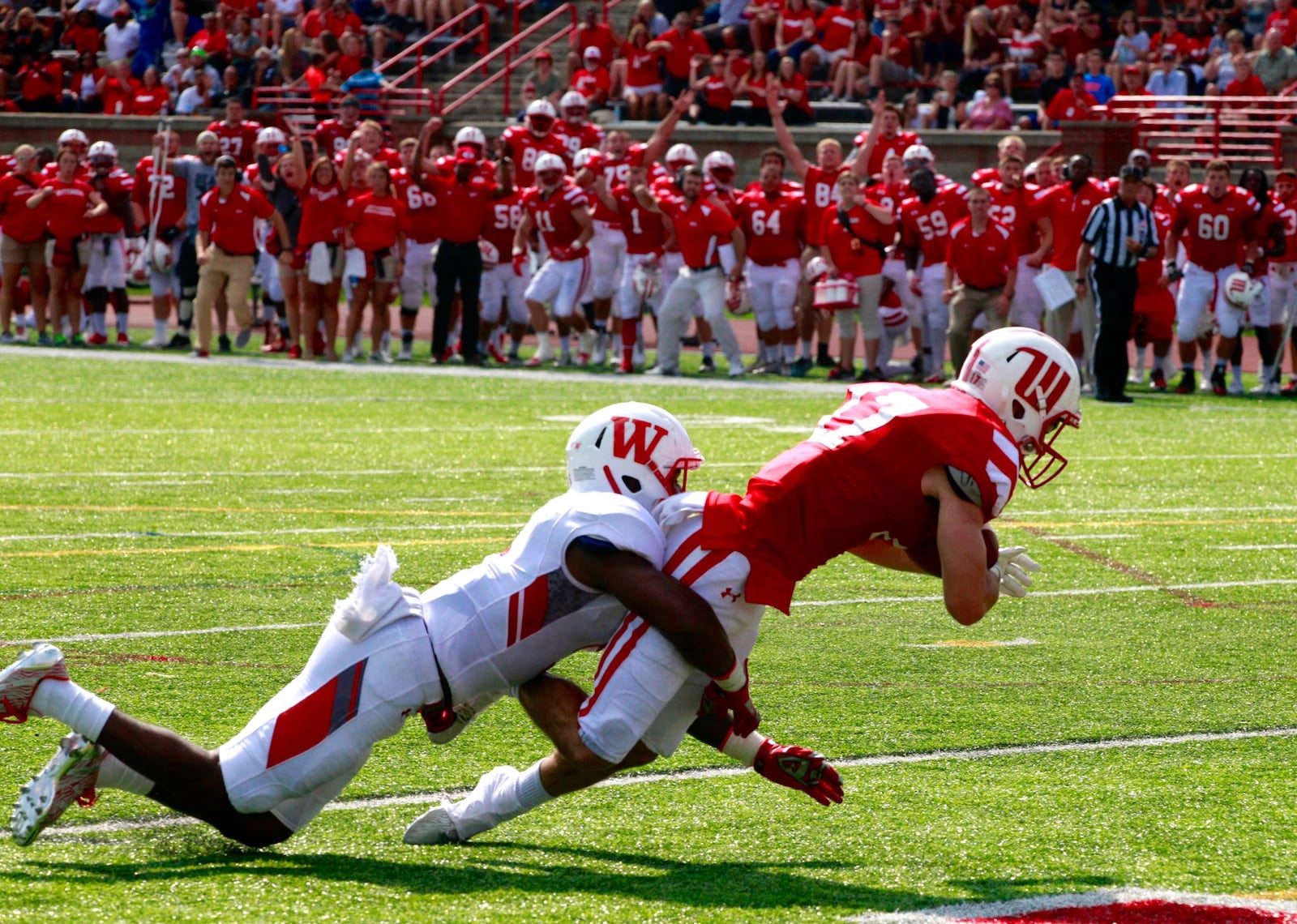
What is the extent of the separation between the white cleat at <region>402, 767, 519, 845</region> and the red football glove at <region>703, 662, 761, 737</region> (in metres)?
0.46

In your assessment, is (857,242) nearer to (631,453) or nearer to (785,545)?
(631,453)

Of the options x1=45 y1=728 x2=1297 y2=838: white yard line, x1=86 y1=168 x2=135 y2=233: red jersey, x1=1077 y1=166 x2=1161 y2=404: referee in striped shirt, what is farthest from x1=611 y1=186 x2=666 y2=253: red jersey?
x1=45 y1=728 x2=1297 y2=838: white yard line

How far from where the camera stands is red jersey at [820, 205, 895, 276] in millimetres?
15422

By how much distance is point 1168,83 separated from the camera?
20750 mm

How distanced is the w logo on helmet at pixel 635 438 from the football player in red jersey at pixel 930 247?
11.5 m

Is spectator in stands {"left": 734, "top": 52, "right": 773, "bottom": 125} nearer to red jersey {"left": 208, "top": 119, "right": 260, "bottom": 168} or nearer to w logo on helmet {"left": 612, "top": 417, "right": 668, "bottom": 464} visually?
red jersey {"left": 208, "top": 119, "right": 260, "bottom": 168}

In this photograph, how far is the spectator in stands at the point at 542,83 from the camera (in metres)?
22.9

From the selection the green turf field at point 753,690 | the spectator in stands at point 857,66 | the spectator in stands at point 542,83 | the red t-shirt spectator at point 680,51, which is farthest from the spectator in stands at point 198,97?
the green turf field at point 753,690

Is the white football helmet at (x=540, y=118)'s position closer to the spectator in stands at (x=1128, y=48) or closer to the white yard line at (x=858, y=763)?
the spectator in stands at (x=1128, y=48)

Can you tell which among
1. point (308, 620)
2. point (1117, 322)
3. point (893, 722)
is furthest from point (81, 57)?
point (893, 722)

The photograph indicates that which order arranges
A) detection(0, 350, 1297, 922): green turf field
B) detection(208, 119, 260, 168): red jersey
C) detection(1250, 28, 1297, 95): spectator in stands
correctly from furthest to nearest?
1. detection(1250, 28, 1297, 95): spectator in stands
2. detection(208, 119, 260, 168): red jersey
3. detection(0, 350, 1297, 922): green turf field

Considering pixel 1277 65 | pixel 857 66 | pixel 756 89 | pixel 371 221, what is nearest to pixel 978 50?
pixel 857 66

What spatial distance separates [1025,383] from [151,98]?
23076 mm

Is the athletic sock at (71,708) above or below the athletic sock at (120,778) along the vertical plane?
above
